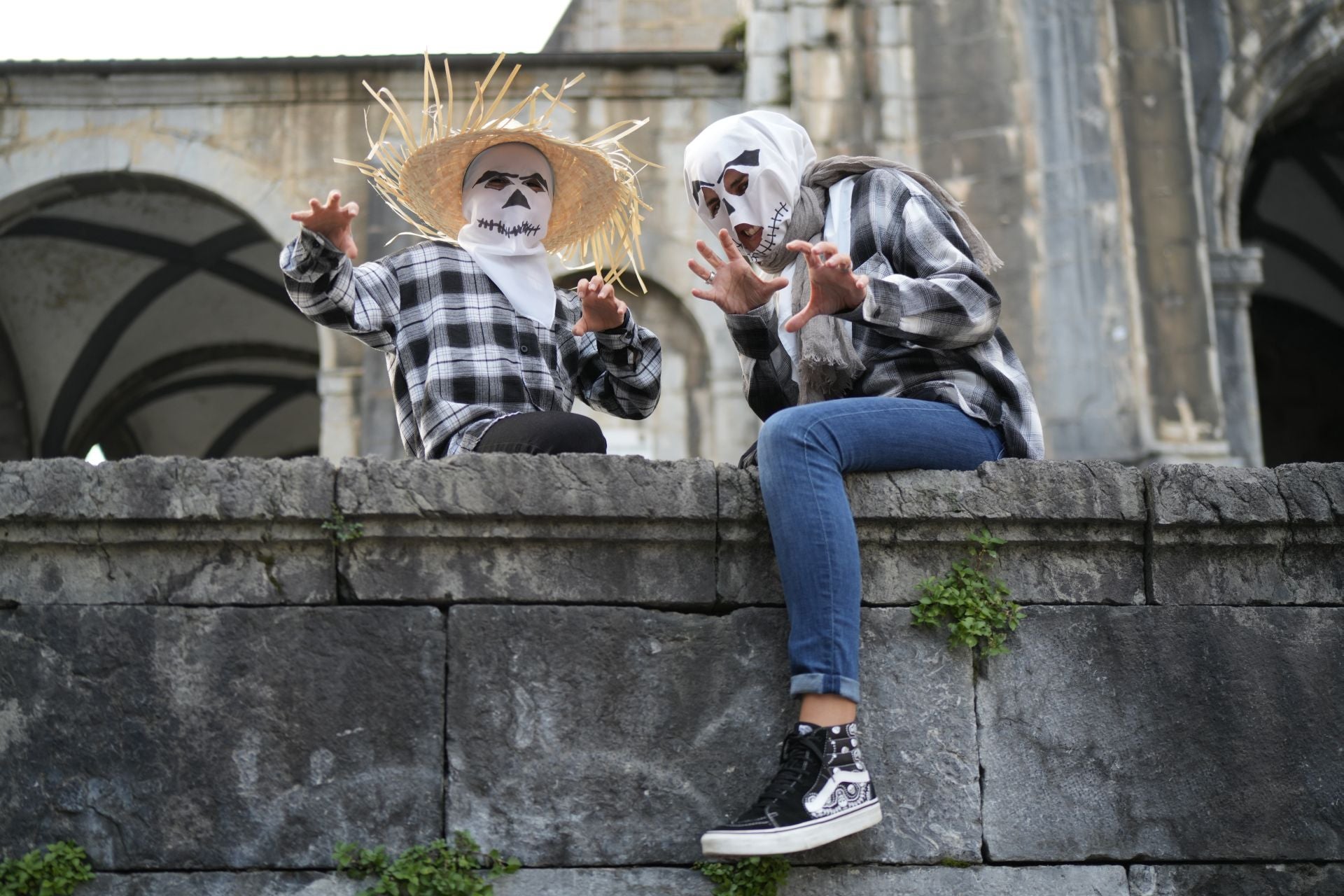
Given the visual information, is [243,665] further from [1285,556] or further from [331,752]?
[1285,556]

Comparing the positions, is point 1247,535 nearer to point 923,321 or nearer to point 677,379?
point 923,321

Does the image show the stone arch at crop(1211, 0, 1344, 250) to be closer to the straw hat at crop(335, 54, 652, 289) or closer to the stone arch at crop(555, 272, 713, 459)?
the stone arch at crop(555, 272, 713, 459)

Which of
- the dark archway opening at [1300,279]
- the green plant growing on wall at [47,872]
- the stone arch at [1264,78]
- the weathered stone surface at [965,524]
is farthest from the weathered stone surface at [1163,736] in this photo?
the dark archway opening at [1300,279]

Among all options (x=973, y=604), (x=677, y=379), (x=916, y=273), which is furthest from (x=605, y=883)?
(x=677, y=379)

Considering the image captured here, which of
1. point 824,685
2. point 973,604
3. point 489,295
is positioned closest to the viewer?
point 824,685

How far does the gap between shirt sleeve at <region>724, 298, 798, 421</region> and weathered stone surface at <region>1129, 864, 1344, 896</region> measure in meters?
1.48

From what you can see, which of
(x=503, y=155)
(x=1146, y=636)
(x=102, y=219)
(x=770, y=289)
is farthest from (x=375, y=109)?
(x=1146, y=636)

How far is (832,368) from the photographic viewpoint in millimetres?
3340

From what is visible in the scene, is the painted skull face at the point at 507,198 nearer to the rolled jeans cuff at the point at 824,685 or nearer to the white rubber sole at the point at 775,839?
the rolled jeans cuff at the point at 824,685

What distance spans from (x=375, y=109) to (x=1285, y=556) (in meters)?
7.13

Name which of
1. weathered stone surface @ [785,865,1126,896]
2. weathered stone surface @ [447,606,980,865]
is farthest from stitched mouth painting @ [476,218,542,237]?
weathered stone surface @ [785,865,1126,896]

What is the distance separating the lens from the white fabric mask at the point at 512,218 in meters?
4.03

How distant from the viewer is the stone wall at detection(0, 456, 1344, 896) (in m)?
3.21

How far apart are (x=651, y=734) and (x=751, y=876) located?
40cm
